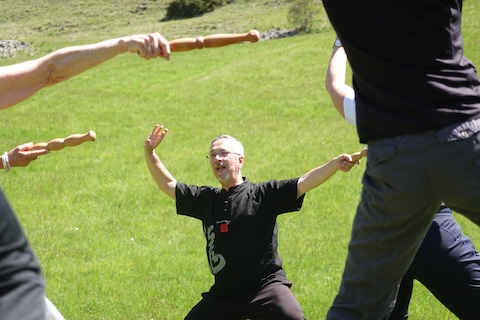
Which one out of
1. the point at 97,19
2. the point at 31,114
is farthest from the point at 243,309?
the point at 97,19

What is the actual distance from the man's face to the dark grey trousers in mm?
2559

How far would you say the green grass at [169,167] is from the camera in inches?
344

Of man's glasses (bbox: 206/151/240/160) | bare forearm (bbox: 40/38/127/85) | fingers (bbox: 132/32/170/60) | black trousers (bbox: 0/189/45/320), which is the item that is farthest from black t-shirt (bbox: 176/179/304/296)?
black trousers (bbox: 0/189/45/320)

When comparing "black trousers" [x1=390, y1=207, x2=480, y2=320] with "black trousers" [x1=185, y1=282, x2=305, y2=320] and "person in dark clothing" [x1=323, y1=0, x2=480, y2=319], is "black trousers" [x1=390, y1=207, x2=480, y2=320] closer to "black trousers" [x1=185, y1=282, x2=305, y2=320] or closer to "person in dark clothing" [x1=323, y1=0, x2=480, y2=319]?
"black trousers" [x1=185, y1=282, x2=305, y2=320]

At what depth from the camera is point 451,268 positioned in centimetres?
505

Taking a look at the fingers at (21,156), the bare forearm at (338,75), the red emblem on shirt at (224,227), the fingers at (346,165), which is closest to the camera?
the bare forearm at (338,75)

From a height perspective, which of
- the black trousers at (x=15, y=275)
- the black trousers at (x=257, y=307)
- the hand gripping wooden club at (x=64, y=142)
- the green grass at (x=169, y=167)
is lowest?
the green grass at (x=169, y=167)

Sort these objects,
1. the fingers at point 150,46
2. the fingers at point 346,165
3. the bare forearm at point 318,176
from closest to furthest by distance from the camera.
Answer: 1. the fingers at point 150,46
2. the fingers at point 346,165
3. the bare forearm at point 318,176

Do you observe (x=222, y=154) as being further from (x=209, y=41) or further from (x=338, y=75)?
(x=209, y=41)

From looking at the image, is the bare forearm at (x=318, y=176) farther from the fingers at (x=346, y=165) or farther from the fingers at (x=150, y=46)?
the fingers at (x=150, y=46)

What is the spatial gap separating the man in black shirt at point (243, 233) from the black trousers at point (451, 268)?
0.71m

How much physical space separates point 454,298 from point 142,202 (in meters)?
8.93

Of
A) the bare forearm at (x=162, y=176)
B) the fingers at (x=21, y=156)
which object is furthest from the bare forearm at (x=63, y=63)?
the bare forearm at (x=162, y=176)

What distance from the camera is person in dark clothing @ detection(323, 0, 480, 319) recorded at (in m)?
3.19
